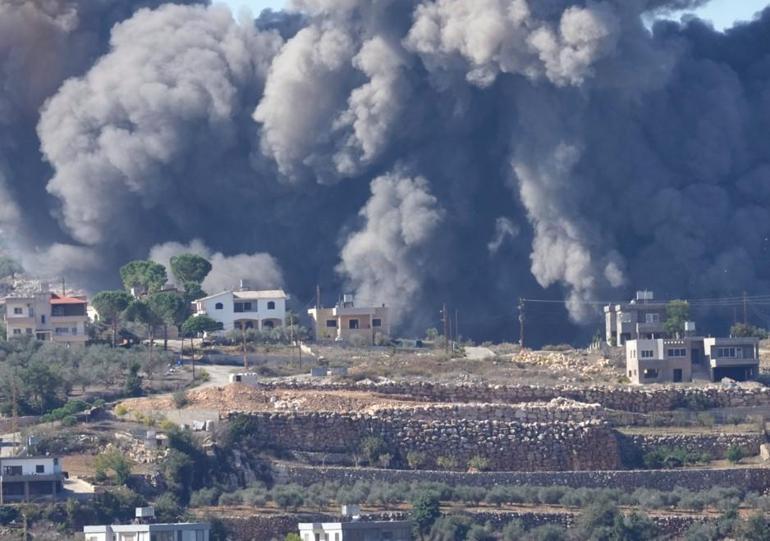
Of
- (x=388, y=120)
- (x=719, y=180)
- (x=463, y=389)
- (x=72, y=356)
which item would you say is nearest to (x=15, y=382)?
(x=72, y=356)

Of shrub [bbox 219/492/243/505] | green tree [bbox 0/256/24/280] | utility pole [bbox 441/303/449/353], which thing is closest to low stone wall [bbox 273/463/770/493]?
shrub [bbox 219/492/243/505]

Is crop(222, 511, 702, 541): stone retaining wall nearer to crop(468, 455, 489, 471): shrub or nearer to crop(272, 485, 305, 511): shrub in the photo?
crop(272, 485, 305, 511): shrub

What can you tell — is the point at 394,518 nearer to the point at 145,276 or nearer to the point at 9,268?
the point at 145,276

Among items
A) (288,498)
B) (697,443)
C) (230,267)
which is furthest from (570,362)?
(288,498)

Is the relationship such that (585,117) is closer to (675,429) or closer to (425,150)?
(425,150)

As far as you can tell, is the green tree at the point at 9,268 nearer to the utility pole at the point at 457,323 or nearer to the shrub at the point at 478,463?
the utility pole at the point at 457,323

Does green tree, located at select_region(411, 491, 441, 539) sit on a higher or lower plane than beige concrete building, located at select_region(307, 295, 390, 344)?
lower
